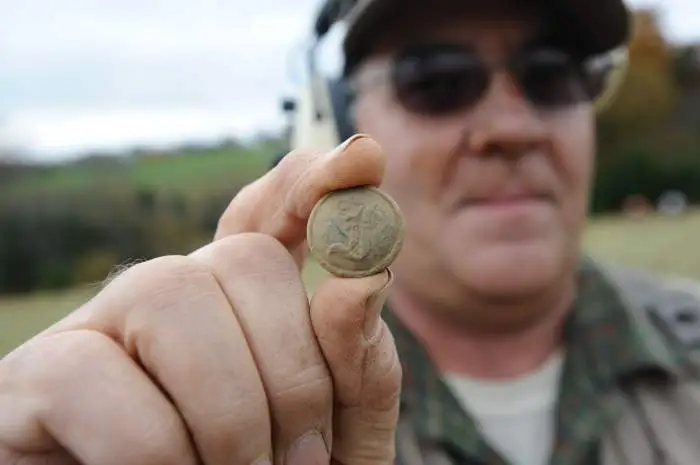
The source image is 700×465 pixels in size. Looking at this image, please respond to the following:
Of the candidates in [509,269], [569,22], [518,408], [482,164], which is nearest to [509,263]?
[509,269]

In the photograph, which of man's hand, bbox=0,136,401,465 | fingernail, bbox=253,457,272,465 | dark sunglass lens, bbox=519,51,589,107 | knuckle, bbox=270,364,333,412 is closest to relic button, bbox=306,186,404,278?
man's hand, bbox=0,136,401,465

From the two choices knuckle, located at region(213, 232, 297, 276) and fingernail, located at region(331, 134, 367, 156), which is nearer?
fingernail, located at region(331, 134, 367, 156)

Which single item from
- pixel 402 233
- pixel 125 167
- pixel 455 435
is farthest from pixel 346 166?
pixel 125 167

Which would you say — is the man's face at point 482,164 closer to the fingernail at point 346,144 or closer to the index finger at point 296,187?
the index finger at point 296,187

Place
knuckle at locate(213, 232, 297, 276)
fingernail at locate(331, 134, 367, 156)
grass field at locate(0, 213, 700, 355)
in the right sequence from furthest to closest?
grass field at locate(0, 213, 700, 355) → knuckle at locate(213, 232, 297, 276) → fingernail at locate(331, 134, 367, 156)

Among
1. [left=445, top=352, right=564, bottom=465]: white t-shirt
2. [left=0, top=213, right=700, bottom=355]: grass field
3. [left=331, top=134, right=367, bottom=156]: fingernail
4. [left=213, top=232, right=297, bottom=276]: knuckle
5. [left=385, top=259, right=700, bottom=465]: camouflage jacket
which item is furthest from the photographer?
[left=0, top=213, right=700, bottom=355]: grass field

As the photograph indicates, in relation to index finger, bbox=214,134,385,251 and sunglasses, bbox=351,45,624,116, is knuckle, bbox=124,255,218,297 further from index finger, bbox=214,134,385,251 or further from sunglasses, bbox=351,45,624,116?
sunglasses, bbox=351,45,624,116

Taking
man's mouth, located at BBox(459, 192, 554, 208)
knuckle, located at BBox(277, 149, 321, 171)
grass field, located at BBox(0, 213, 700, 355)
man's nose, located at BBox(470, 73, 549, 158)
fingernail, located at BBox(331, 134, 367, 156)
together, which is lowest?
grass field, located at BBox(0, 213, 700, 355)
